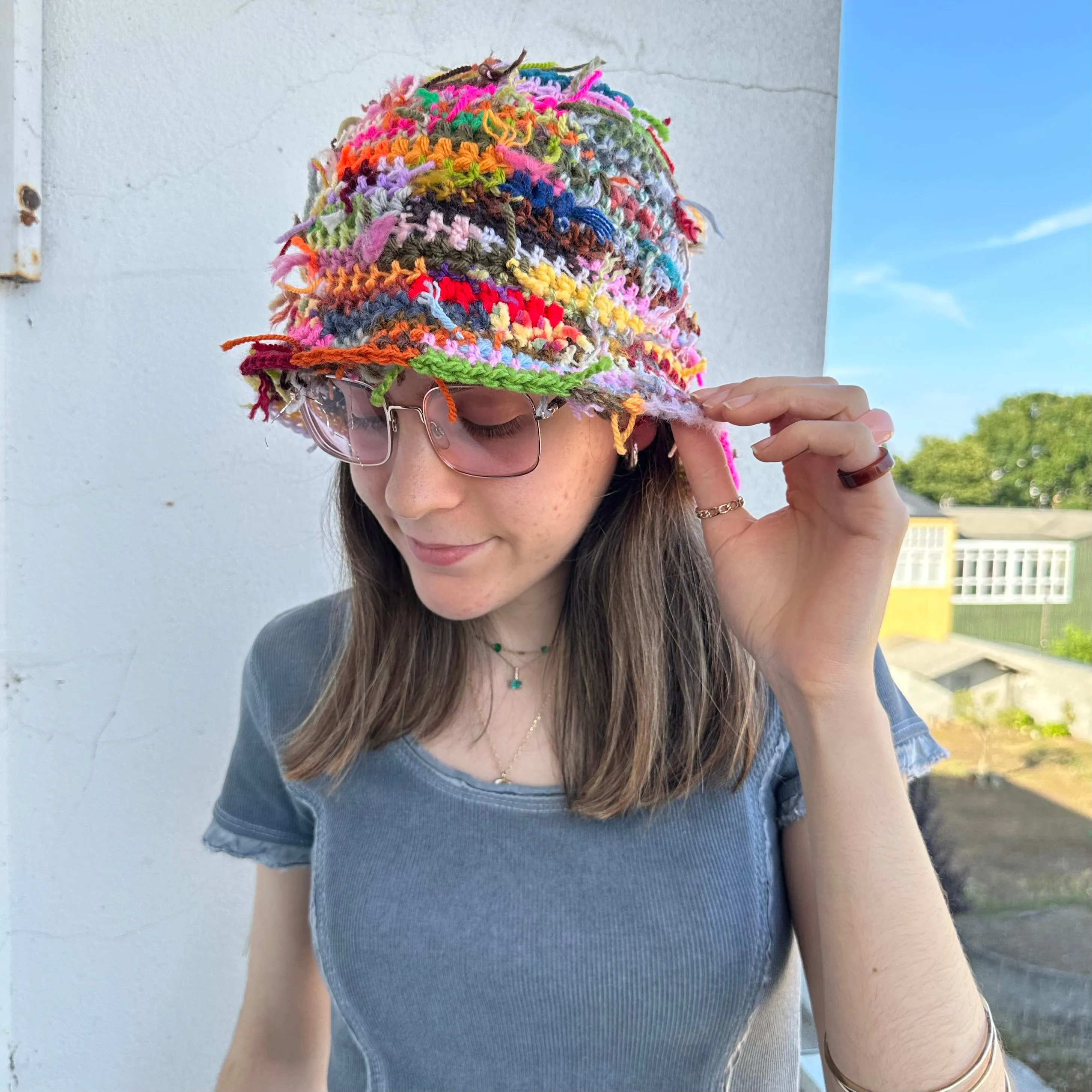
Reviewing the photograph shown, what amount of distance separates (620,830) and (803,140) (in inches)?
58.6

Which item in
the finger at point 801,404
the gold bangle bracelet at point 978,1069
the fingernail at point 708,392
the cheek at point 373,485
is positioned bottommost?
the gold bangle bracelet at point 978,1069

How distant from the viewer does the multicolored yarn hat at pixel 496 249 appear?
78 cm

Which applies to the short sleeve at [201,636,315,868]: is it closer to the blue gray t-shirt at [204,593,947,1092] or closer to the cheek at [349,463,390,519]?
the blue gray t-shirt at [204,593,947,1092]

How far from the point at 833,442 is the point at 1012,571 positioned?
460 centimetres

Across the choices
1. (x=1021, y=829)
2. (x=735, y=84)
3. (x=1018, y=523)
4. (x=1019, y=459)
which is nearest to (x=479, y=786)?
(x=735, y=84)

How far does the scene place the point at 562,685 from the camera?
114 cm

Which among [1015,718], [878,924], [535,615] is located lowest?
[1015,718]

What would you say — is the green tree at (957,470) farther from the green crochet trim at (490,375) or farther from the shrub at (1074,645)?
the green crochet trim at (490,375)

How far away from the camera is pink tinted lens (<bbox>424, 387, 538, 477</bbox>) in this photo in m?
0.84

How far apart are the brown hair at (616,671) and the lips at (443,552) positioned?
25cm

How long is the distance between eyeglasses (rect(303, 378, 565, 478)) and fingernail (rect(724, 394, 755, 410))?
198 millimetres

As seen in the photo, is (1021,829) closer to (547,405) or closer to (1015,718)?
(1015,718)

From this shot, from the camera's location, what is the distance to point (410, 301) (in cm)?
79

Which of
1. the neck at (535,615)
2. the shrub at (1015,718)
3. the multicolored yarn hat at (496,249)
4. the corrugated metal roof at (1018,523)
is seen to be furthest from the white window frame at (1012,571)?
the multicolored yarn hat at (496,249)
